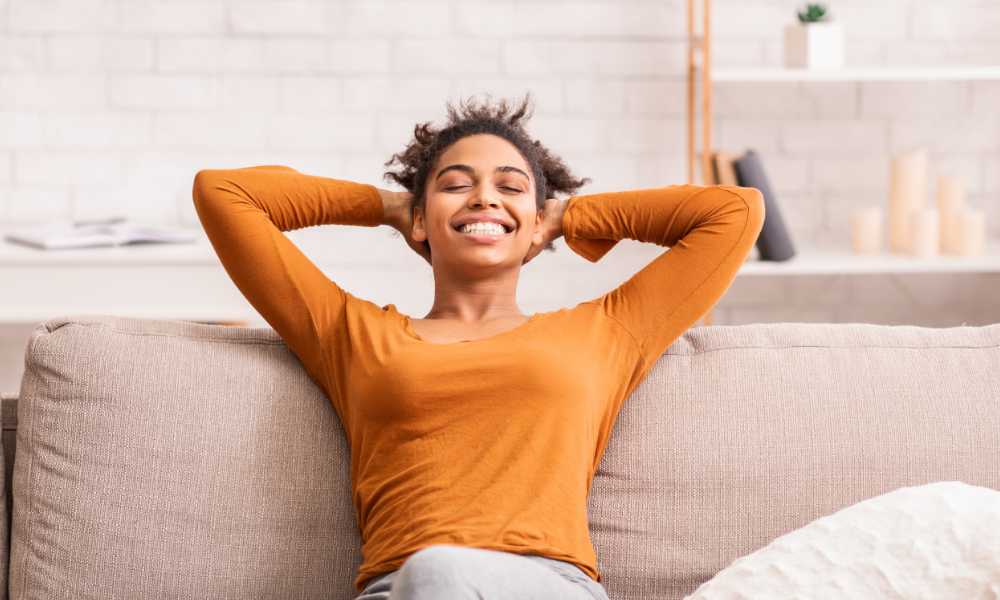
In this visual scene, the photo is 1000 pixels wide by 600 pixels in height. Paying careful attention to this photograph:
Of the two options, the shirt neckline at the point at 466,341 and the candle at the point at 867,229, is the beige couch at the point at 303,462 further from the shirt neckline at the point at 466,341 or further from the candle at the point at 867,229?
the candle at the point at 867,229

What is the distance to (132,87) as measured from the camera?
3.30 metres

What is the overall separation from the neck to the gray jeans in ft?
1.45

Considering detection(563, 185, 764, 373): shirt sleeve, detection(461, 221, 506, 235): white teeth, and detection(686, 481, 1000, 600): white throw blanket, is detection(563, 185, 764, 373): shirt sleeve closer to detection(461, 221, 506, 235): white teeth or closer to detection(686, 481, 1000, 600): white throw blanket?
detection(461, 221, 506, 235): white teeth

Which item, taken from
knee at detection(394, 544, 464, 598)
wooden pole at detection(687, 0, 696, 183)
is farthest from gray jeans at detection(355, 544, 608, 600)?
wooden pole at detection(687, 0, 696, 183)

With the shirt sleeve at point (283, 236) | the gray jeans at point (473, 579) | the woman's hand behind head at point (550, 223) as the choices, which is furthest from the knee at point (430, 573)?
the woman's hand behind head at point (550, 223)

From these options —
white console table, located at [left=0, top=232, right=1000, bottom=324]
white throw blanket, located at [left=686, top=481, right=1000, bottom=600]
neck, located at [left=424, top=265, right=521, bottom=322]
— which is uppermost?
neck, located at [left=424, top=265, right=521, bottom=322]

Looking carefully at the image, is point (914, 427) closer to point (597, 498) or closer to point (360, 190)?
point (597, 498)

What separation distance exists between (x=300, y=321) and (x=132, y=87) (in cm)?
194

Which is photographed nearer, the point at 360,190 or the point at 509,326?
the point at 509,326

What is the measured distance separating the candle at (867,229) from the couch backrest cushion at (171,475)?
199 centimetres

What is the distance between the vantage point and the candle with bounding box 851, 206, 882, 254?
3.15 m

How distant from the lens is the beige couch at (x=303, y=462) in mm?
1535

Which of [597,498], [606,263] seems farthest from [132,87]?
[597,498]

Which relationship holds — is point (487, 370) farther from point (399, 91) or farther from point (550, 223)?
point (399, 91)
